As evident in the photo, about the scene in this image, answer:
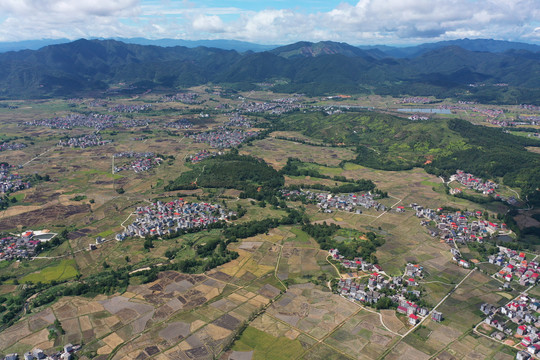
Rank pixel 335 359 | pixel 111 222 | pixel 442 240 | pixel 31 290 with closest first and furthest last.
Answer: pixel 335 359
pixel 31 290
pixel 442 240
pixel 111 222

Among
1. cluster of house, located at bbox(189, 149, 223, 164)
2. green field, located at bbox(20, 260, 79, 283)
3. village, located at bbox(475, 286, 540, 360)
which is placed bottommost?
village, located at bbox(475, 286, 540, 360)

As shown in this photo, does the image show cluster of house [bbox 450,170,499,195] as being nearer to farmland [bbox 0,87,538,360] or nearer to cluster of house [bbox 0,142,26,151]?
farmland [bbox 0,87,538,360]

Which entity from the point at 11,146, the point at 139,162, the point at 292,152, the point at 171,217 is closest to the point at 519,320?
the point at 171,217

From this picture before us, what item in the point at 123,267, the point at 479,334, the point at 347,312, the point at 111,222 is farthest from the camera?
the point at 111,222

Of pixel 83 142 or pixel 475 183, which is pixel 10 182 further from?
pixel 475 183

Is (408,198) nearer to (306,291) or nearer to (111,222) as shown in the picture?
(306,291)

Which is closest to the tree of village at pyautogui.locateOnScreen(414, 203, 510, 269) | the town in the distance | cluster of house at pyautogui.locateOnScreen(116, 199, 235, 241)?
the town in the distance

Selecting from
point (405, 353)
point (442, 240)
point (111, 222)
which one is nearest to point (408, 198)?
point (442, 240)
